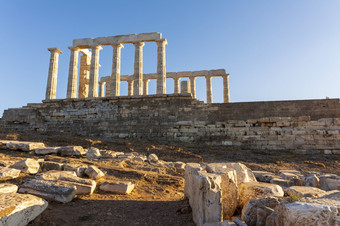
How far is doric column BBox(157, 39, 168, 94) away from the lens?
18016 millimetres

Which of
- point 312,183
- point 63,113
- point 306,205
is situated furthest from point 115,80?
point 306,205

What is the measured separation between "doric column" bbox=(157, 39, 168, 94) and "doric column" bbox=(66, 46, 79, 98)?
7979mm

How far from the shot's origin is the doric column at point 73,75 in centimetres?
1973

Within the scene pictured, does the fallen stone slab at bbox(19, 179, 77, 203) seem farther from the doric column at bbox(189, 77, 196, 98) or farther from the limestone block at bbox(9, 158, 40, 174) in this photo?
the doric column at bbox(189, 77, 196, 98)

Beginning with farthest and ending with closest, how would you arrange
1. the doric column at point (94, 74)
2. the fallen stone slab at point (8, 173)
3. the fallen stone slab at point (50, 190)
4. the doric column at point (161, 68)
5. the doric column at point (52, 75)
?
the doric column at point (52, 75) < the doric column at point (94, 74) < the doric column at point (161, 68) < the fallen stone slab at point (8, 173) < the fallen stone slab at point (50, 190)

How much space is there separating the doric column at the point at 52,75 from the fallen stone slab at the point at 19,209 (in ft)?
61.5

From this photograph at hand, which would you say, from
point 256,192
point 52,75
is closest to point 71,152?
point 256,192

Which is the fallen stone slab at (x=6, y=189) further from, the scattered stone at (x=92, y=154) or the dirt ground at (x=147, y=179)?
the scattered stone at (x=92, y=154)

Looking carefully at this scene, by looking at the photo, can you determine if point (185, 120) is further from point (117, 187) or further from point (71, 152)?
point (117, 187)

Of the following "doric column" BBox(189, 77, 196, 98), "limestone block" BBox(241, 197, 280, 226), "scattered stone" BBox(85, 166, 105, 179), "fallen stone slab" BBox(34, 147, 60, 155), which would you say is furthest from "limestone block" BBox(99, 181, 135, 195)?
"doric column" BBox(189, 77, 196, 98)

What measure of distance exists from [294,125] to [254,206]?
10.3 m

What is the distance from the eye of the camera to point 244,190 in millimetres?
3486

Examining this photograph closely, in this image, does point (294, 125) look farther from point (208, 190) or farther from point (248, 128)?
point (208, 190)

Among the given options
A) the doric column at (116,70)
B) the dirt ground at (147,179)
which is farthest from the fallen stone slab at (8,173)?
Answer: the doric column at (116,70)
